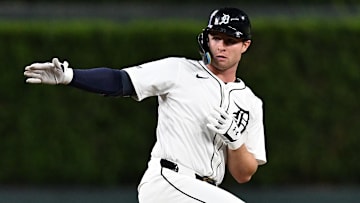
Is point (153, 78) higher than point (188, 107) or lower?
higher

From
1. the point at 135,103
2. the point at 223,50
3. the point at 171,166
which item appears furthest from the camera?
the point at 135,103

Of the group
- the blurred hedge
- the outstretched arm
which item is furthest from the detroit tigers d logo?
the blurred hedge

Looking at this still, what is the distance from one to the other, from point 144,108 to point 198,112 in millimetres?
6338

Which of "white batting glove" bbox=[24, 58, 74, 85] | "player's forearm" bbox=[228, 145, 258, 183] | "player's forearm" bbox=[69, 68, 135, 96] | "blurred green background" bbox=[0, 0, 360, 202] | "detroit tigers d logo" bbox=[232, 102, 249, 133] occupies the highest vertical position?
"white batting glove" bbox=[24, 58, 74, 85]

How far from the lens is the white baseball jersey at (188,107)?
5.68 meters

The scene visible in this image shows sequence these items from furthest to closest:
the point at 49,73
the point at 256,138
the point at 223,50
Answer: the point at 256,138, the point at 223,50, the point at 49,73

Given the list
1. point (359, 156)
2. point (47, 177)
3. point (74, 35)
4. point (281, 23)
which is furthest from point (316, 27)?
point (47, 177)

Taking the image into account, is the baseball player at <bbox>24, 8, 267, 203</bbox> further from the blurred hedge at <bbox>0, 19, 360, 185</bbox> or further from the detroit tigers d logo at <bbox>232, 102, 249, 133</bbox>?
the blurred hedge at <bbox>0, 19, 360, 185</bbox>

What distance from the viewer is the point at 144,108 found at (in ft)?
39.4

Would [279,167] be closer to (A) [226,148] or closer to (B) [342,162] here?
(B) [342,162]

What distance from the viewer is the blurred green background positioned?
39.1 ft

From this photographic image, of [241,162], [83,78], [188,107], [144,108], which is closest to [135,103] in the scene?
[144,108]

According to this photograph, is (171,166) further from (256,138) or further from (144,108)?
(144,108)

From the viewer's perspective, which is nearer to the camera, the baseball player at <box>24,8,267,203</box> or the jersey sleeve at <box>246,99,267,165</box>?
the baseball player at <box>24,8,267,203</box>
